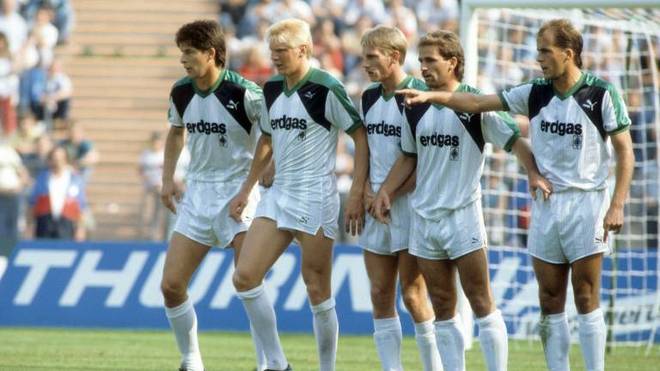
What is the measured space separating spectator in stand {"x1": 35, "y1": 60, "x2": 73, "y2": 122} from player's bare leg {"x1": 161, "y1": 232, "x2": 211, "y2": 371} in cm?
1234

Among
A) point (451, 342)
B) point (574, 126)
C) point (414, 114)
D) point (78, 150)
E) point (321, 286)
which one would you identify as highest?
point (414, 114)

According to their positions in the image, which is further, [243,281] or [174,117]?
[174,117]

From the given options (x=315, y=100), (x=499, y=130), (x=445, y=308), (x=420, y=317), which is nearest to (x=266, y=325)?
(x=420, y=317)

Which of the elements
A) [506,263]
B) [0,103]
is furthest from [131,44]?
[506,263]

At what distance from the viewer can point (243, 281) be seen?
30.1ft

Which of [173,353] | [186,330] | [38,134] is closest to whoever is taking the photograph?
[186,330]

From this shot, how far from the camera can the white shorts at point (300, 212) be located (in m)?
9.17

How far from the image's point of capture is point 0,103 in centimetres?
2175

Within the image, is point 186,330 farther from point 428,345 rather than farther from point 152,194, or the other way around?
point 152,194

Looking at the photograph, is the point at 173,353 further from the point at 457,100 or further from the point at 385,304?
the point at 457,100

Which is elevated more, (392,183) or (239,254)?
(392,183)

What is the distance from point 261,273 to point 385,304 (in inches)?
33.1

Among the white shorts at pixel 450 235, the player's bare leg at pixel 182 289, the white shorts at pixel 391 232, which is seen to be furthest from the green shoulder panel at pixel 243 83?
the white shorts at pixel 450 235

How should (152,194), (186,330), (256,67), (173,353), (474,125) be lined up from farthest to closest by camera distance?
(256,67)
(152,194)
(173,353)
(186,330)
(474,125)
